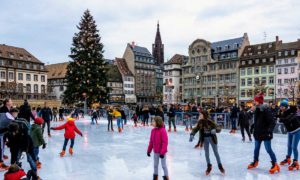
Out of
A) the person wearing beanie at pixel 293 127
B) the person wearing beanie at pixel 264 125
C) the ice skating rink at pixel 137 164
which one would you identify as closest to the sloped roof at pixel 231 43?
the ice skating rink at pixel 137 164

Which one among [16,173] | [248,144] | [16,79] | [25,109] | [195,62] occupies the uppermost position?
[195,62]

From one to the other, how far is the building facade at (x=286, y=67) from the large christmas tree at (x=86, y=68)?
3521 centimetres

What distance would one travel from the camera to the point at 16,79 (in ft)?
210

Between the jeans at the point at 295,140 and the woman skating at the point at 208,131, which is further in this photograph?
the jeans at the point at 295,140

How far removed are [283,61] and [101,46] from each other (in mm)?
37979

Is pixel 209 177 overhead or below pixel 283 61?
below

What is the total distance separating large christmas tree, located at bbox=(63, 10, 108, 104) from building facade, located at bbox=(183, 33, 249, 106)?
1339 inches

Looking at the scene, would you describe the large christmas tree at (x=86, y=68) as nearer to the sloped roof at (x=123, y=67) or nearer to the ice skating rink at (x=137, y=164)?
the ice skating rink at (x=137, y=164)

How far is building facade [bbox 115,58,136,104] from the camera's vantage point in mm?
88625

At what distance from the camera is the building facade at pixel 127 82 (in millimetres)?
88625

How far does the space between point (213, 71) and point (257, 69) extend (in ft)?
37.0

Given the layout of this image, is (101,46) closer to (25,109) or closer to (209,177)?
(25,109)

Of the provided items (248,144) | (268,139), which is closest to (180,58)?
(248,144)

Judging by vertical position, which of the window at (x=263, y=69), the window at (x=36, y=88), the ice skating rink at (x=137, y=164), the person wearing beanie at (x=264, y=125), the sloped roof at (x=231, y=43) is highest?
the sloped roof at (x=231, y=43)
